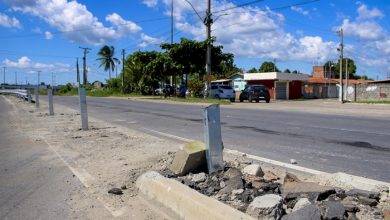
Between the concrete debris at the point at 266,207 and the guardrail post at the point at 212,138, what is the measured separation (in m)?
1.97

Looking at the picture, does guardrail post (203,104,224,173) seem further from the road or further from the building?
the building

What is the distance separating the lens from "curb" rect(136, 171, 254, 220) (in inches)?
206

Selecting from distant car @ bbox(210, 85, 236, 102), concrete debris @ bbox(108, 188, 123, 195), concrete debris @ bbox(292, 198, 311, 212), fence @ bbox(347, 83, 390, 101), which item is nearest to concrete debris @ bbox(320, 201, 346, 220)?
concrete debris @ bbox(292, 198, 311, 212)

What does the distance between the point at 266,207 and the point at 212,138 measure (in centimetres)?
236

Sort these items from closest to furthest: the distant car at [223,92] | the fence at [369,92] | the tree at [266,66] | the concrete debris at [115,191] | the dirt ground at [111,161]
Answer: the dirt ground at [111,161] → the concrete debris at [115,191] → the distant car at [223,92] → the fence at [369,92] → the tree at [266,66]

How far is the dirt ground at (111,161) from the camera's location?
21.6 feet

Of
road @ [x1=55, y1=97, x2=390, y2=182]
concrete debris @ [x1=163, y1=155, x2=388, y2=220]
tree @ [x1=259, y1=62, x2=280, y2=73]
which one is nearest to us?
concrete debris @ [x1=163, y1=155, x2=388, y2=220]

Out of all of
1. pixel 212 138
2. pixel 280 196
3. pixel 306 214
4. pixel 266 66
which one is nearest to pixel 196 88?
pixel 212 138

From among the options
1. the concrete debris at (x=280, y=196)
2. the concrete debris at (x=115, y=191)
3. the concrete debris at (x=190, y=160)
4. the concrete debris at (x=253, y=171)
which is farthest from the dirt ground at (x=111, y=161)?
the concrete debris at (x=253, y=171)

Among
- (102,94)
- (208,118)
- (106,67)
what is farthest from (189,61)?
(106,67)

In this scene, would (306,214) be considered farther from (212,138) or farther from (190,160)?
(190,160)

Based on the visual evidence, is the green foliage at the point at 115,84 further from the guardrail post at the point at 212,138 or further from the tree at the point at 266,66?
the guardrail post at the point at 212,138

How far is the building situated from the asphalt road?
49472 millimetres

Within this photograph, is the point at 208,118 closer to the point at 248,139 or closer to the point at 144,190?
the point at 144,190
